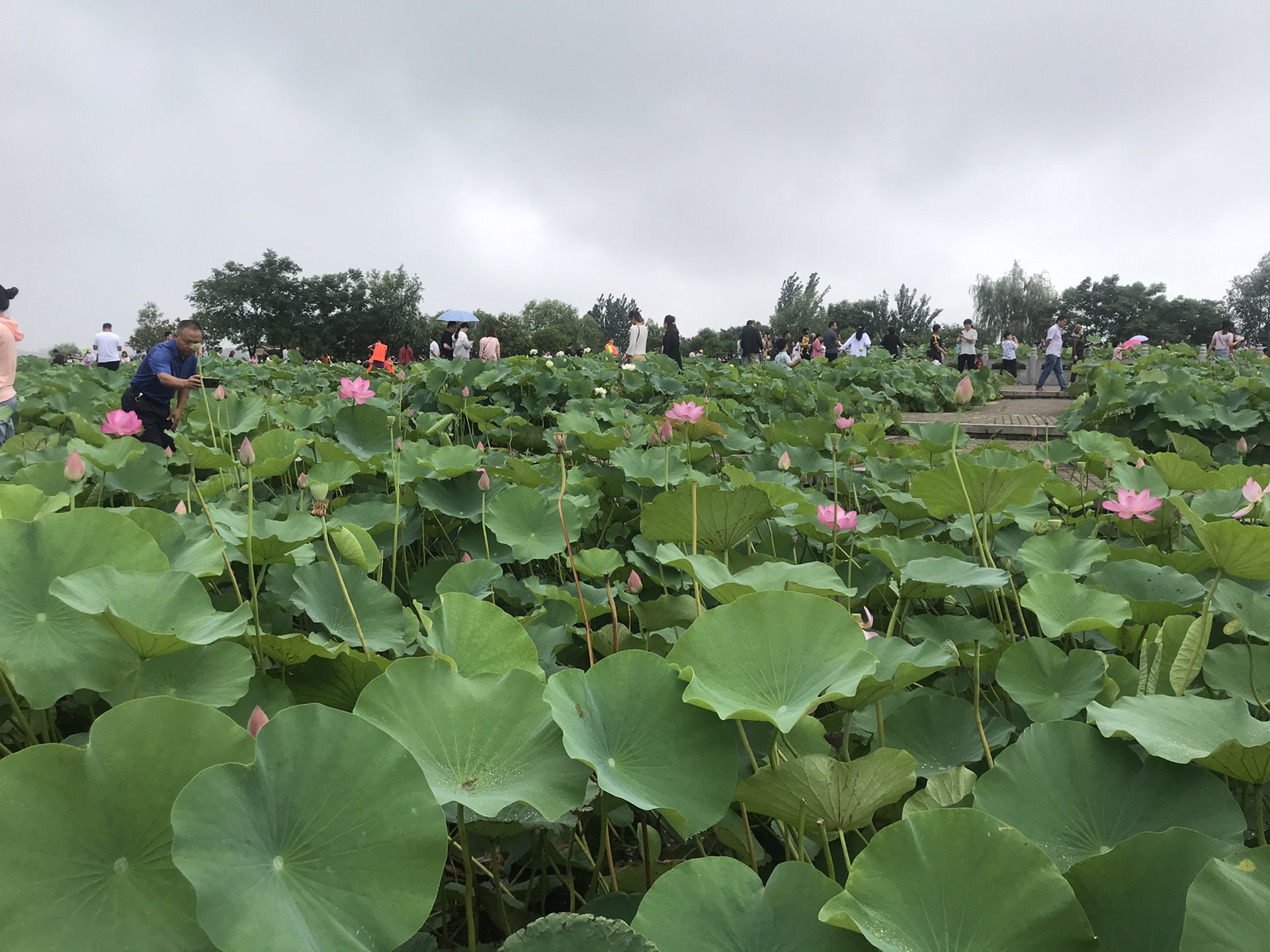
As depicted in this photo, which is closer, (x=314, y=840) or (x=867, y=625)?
(x=314, y=840)

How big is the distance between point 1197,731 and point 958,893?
36 cm

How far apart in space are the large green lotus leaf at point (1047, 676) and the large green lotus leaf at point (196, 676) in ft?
3.13

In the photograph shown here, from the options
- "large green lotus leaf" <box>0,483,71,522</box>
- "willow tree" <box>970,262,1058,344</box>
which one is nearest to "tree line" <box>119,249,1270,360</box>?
"willow tree" <box>970,262,1058,344</box>

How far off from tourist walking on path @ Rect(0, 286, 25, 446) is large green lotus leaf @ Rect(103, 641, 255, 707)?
3493mm

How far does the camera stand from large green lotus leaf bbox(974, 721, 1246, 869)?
2.19 ft

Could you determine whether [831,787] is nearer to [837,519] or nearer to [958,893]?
[958,893]

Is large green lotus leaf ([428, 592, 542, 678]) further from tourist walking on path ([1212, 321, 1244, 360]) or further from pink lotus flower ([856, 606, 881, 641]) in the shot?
tourist walking on path ([1212, 321, 1244, 360])

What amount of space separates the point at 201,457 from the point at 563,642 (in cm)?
145

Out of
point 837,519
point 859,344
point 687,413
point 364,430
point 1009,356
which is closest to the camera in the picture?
point 837,519

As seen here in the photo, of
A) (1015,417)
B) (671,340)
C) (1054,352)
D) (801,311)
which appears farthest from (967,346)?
(801,311)

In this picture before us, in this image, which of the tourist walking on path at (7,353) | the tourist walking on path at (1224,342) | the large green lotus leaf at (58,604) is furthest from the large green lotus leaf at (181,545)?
the tourist walking on path at (1224,342)

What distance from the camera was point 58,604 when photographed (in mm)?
822

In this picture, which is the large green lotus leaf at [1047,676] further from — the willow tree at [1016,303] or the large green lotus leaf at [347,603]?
the willow tree at [1016,303]

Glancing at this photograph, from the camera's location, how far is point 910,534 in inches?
72.1
